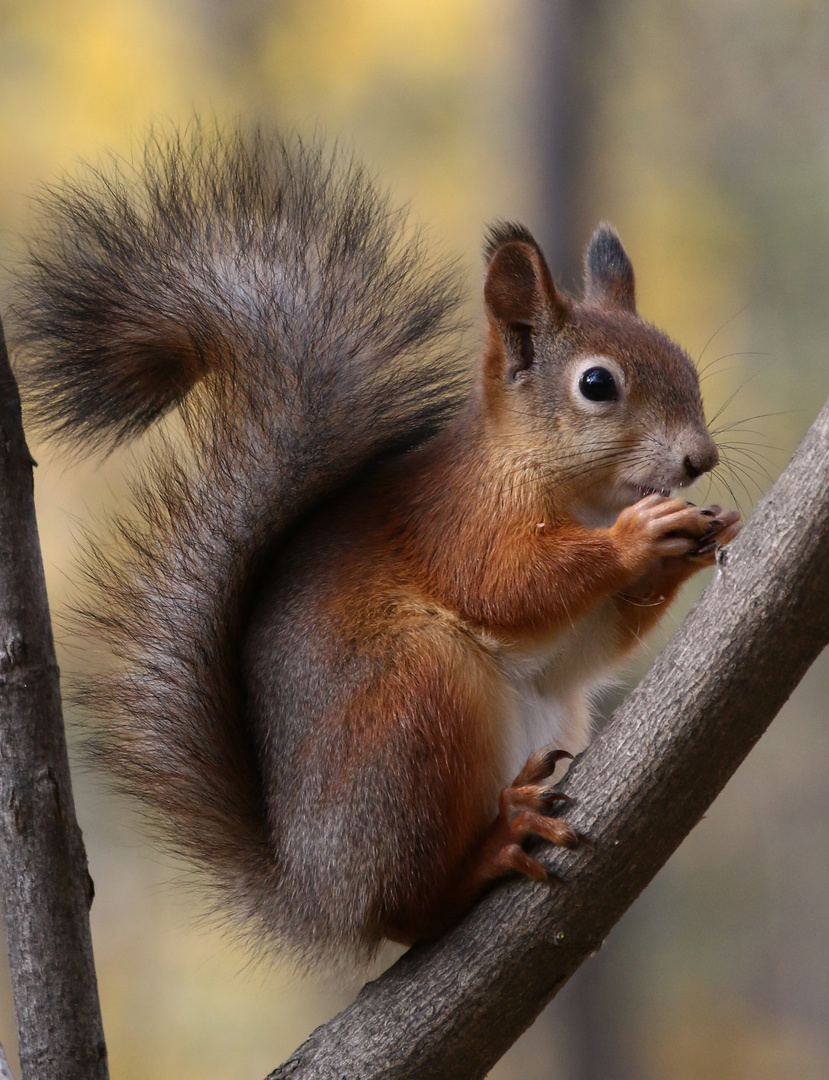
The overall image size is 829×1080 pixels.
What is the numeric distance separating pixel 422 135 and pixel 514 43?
1.45 ft

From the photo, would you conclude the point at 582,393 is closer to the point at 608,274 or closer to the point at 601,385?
the point at 601,385

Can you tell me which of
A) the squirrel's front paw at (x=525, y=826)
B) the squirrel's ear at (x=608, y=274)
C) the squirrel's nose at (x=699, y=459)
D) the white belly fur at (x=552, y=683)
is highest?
the squirrel's ear at (x=608, y=274)

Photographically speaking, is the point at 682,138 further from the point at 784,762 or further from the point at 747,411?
the point at 784,762

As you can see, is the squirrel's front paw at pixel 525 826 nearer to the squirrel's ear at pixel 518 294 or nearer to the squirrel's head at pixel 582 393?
the squirrel's head at pixel 582 393

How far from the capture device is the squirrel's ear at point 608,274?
6.36 feet

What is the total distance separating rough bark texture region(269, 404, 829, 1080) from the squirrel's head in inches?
15.4

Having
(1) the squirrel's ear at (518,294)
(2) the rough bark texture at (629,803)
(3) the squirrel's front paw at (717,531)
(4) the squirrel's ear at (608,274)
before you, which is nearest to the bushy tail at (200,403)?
(1) the squirrel's ear at (518,294)

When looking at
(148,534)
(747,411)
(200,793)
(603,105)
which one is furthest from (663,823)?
(603,105)

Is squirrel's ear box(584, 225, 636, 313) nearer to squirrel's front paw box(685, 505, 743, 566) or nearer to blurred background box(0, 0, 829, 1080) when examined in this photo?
squirrel's front paw box(685, 505, 743, 566)

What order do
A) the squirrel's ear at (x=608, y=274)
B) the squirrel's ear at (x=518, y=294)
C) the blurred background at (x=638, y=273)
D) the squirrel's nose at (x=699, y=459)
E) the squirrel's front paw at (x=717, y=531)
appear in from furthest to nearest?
the blurred background at (x=638, y=273) < the squirrel's ear at (x=608, y=274) < the squirrel's ear at (x=518, y=294) < the squirrel's nose at (x=699, y=459) < the squirrel's front paw at (x=717, y=531)

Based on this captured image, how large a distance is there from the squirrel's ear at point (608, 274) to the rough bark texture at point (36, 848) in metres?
1.02

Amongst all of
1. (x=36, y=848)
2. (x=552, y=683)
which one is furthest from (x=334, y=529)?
(x=36, y=848)

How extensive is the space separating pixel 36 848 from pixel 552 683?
76 centimetres

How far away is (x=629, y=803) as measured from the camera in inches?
49.6
